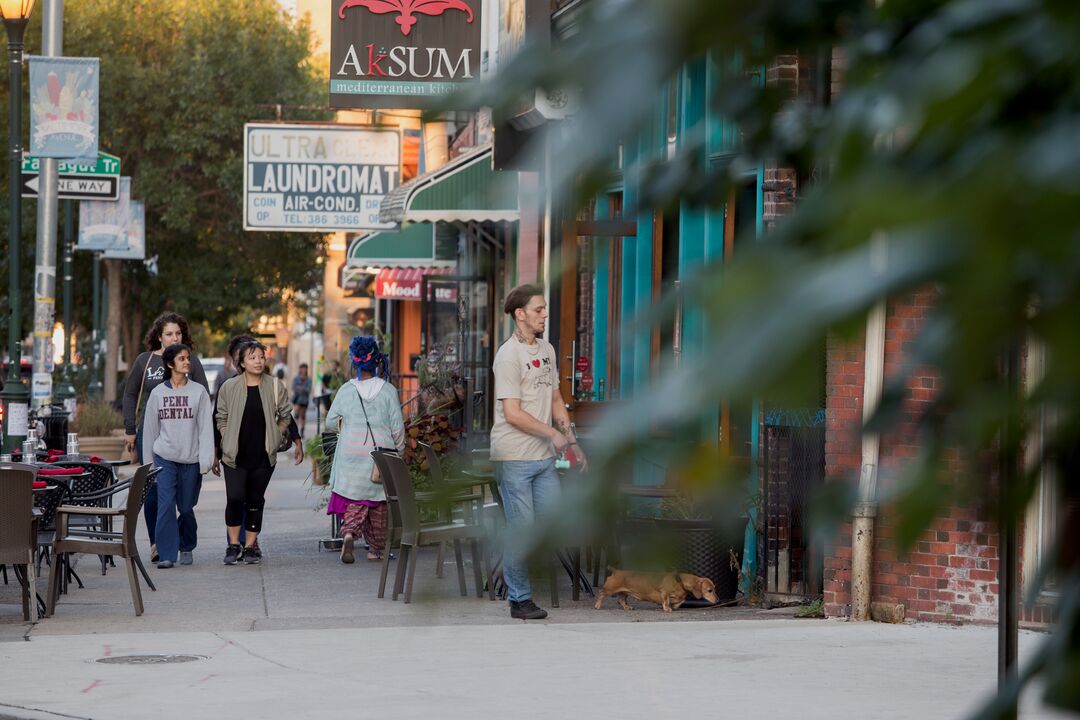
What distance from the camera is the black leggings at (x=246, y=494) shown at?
1327 centimetres

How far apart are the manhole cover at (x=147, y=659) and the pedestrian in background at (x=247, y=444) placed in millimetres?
4506

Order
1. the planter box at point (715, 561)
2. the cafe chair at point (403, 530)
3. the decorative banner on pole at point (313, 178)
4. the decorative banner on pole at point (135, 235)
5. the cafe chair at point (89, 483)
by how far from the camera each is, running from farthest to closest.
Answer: the decorative banner on pole at point (135, 235) → the decorative banner on pole at point (313, 178) → the cafe chair at point (89, 483) → the planter box at point (715, 561) → the cafe chair at point (403, 530)

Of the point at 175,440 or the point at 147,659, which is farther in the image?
the point at 175,440

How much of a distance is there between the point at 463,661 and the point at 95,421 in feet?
63.7

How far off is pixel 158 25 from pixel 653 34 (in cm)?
3933

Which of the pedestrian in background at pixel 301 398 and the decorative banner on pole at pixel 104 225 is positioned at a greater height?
the decorative banner on pole at pixel 104 225

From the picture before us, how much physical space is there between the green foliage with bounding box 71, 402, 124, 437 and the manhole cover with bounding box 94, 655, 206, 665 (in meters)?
18.1

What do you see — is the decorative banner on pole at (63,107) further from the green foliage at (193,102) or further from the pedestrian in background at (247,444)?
the green foliage at (193,102)

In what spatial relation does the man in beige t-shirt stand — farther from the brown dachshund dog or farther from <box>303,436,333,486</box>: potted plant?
<box>303,436,333,486</box>: potted plant

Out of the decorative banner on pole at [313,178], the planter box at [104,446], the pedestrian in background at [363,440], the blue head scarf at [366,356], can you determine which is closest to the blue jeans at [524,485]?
the pedestrian in background at [363,440]

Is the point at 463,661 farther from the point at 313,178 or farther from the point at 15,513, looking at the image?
the point at 313,178

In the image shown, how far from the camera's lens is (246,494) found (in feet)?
43.9

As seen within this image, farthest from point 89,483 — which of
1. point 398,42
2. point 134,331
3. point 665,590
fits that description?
point 134,331

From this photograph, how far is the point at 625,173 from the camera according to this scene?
1.75 metres
